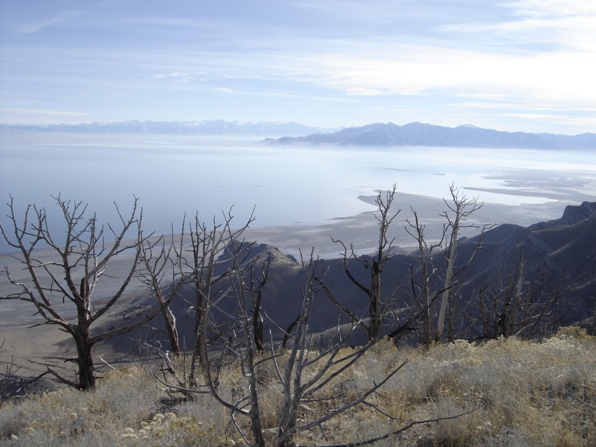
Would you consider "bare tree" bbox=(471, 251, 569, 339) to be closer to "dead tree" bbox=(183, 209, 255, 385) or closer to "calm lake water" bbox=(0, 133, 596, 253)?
"dead tree" bbox=(183, 209, 255, 385)

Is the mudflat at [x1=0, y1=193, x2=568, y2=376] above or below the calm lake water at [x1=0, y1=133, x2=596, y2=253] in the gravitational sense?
below

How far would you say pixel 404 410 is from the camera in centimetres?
523

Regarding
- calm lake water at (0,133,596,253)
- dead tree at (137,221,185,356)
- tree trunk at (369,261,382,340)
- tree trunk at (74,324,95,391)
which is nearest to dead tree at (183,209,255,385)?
dead tree at (137,221,185,356)

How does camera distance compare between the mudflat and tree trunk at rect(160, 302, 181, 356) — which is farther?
the mudflat

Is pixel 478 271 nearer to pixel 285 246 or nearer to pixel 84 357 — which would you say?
pixel 285 246

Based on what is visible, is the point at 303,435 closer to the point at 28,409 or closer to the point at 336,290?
the point at 28,409

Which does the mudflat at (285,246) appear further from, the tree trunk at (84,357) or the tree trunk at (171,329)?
the tree trunk at (84,357)

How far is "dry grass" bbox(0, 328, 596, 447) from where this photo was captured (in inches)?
175

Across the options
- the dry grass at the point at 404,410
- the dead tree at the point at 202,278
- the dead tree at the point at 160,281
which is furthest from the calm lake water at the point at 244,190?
the dry grass at the point at 404,410

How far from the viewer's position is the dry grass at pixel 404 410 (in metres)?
4.43

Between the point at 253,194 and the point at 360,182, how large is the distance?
122 ft

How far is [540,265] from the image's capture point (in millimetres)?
44656

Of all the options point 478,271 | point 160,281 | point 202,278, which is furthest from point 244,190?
point 202,278

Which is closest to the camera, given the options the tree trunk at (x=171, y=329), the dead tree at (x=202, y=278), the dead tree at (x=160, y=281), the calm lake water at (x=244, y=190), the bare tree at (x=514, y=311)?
the dead tree at (x=202, y=278)
